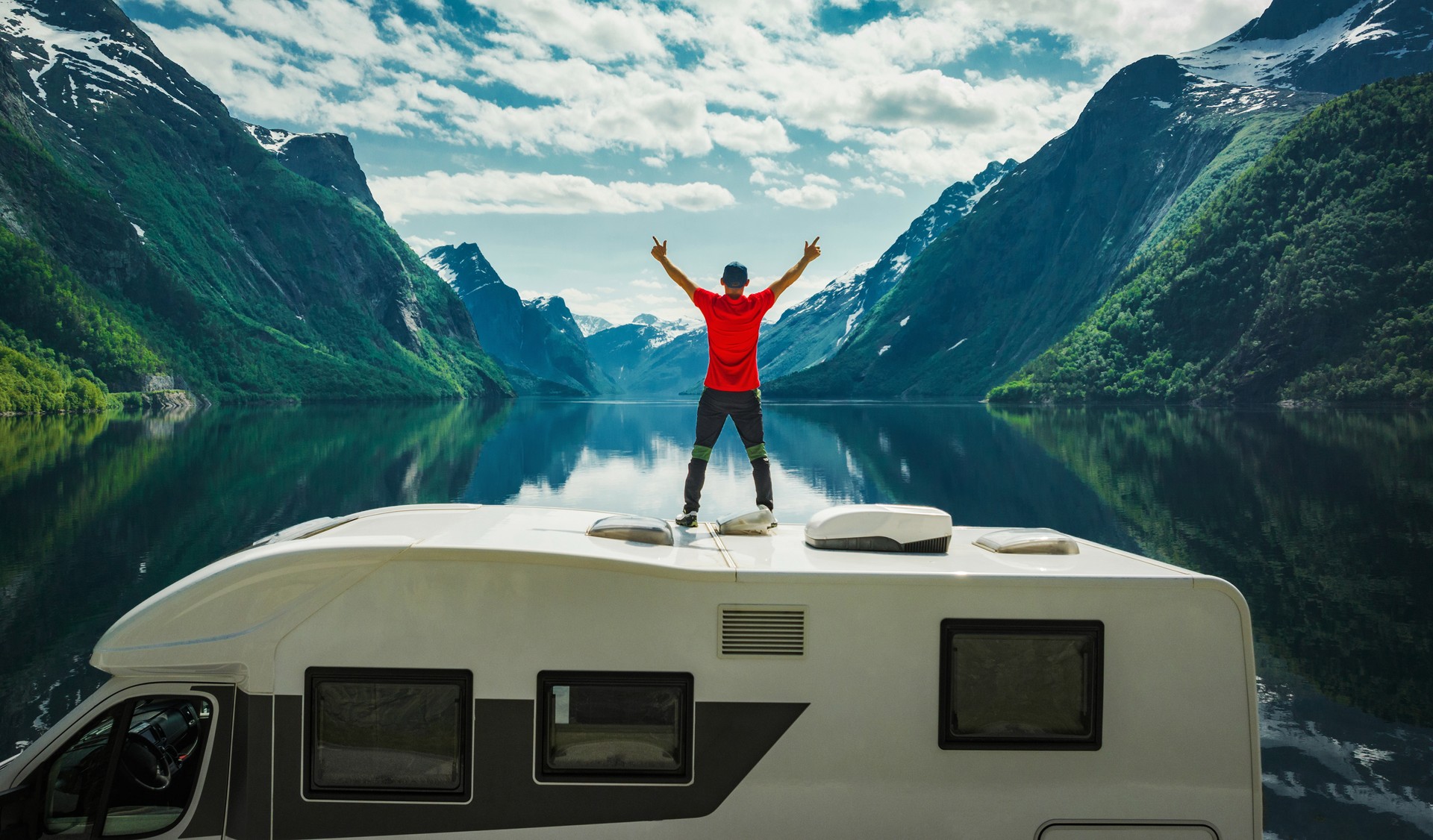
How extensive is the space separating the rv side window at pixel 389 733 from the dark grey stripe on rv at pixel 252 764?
0.73 ft

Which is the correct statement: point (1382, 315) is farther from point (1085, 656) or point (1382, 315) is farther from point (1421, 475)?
point (1085, 656)

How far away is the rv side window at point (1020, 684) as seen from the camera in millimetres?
4898

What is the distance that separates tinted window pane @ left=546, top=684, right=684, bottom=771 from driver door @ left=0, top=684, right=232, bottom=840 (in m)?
1.77

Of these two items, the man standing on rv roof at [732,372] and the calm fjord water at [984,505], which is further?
the calm fjord water at [984,505]

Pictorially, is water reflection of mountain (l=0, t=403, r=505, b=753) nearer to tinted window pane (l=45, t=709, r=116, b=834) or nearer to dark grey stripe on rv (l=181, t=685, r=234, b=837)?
tinted window pane (l=45, t=709, r=116, b=834)

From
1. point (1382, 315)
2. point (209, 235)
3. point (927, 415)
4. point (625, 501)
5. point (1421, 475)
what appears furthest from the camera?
point (209, 235)

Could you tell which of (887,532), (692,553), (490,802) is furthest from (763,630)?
(490,802)

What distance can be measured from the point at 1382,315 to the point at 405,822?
465 ft

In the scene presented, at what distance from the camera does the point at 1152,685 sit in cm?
496

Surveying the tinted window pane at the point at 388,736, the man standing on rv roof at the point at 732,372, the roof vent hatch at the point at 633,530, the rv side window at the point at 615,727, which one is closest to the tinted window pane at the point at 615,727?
the rv side window at the point at 615,727

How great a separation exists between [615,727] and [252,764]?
74.7 inches

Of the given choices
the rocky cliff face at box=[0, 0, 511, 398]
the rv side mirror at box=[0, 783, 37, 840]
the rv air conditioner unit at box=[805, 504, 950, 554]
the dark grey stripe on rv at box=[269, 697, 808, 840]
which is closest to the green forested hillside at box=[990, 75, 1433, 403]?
the rv air conditioner unit at box=[805, 504, 950, 554]

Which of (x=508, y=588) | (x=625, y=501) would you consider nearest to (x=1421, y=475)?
(x=625, y=501)

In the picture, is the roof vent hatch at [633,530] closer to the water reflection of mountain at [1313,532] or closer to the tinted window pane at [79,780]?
the tinted window pane at [79,780]
